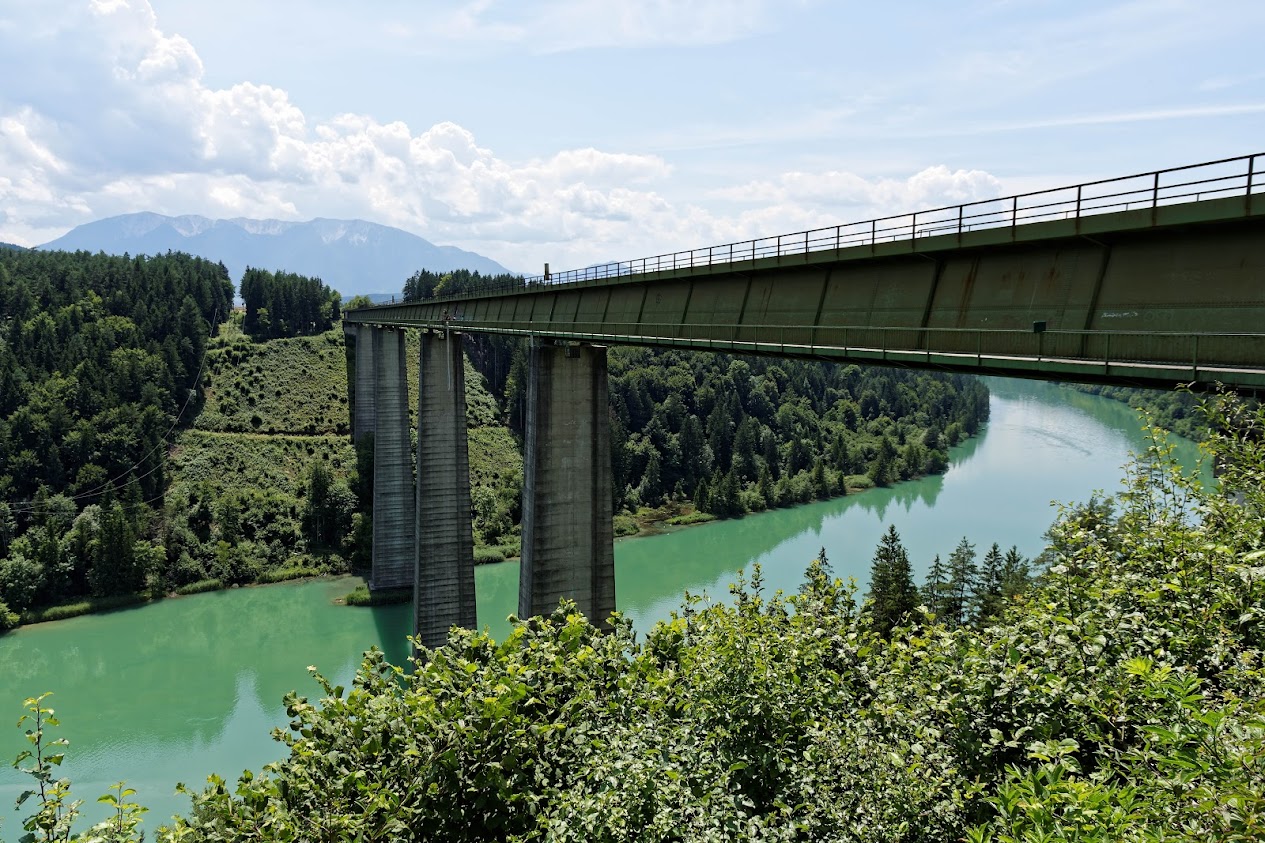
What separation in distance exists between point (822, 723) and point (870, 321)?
315 inches

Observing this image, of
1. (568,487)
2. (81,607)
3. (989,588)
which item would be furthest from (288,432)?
(989,588)

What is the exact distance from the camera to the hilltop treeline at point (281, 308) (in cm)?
9538

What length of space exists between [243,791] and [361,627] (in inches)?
1534

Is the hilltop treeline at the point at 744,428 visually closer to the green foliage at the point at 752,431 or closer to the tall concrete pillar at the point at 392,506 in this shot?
the green foliage at the point at 752,431

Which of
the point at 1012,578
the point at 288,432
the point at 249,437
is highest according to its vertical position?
the point at 288,432

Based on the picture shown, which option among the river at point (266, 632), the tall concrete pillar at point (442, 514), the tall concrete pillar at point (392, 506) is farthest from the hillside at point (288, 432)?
the tall concrete pillar at point (442, 514)

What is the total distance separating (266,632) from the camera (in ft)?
157

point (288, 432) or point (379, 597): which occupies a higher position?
point (288, 432)

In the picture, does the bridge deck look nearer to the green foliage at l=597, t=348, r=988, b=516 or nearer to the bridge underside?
the bridge underside

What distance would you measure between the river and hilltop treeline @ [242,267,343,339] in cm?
4966

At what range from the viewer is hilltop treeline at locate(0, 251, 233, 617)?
174ft

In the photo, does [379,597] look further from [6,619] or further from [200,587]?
[6,619]

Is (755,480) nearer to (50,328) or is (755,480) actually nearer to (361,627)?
(361,627)

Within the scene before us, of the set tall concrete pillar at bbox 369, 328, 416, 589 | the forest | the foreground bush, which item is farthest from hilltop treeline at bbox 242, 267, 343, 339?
the foreground bush
